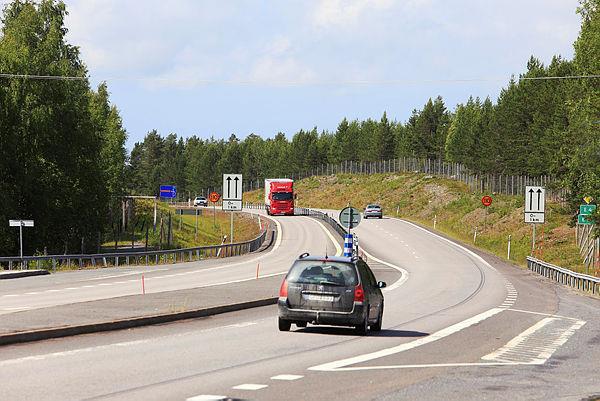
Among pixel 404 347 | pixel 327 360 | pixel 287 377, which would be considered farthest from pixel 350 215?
pixel 287 377

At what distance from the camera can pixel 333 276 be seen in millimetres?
20078

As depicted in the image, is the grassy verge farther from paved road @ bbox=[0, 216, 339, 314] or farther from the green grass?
the green grass

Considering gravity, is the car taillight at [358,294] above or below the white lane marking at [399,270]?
above

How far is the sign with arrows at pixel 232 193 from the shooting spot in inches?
2322

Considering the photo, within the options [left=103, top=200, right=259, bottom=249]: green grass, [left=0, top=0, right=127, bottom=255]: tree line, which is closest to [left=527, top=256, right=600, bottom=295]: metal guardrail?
[left=0, top=0, right=127, bottom=255]: tree line

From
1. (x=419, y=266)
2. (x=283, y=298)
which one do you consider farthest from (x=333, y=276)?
(x=419, y=266)

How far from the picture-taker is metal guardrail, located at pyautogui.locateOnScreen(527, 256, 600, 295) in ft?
139

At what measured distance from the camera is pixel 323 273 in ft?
66.3

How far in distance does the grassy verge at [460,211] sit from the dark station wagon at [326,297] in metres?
45.9

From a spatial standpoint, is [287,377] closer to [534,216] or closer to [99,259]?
[99,259]

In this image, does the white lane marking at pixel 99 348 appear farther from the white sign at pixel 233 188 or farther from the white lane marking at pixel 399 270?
the white sign at pixel 233 188

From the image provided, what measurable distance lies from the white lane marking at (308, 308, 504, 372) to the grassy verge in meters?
40.8

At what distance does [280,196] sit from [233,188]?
55.6 meters

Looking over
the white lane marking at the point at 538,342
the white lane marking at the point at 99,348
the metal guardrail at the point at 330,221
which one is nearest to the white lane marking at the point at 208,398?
the white lane marking at the point at 99,348
